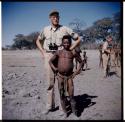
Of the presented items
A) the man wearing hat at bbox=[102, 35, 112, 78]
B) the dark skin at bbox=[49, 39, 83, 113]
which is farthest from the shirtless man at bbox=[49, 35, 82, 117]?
the man wearing hat at bbox=[102, 35, 112, 78]

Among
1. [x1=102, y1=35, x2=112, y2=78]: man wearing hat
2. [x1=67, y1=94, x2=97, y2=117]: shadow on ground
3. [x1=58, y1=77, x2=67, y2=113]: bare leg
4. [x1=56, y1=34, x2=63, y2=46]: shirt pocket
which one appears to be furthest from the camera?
[x1=102, y1=35, x2=112, y2=78]: man wearing hat

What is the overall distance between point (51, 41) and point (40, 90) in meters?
1.11

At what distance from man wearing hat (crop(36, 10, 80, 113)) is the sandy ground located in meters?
0.11

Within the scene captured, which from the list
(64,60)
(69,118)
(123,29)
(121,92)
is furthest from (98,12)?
(69,118)

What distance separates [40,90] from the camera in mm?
8016

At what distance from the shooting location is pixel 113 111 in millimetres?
7867

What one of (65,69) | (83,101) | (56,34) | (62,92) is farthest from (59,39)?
(83,101)

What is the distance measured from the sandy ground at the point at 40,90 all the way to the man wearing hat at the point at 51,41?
4.5 inches

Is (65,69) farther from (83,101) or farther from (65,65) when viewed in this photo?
(83,101)

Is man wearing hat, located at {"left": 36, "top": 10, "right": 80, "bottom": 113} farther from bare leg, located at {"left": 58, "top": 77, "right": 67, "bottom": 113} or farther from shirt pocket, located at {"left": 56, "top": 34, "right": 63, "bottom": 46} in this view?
bare leg, located at {"left": 58, "top": 77, "right": 67, "bottom": 113}

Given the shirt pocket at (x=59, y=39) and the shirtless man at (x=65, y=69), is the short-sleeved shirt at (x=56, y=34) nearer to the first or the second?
the shirt pocket at (x=59, y=39)

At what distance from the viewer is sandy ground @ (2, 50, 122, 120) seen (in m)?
7.85

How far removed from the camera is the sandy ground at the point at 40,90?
7852 millimetres

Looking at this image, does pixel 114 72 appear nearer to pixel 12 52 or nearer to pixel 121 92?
pixel 121 92
